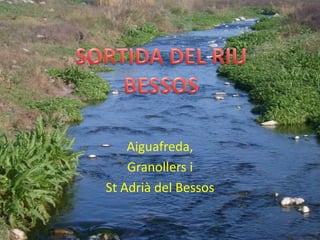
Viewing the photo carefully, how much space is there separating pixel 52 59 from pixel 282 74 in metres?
8.62

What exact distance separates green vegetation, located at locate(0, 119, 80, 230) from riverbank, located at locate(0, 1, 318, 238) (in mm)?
20

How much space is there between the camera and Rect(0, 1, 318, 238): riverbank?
34.3 ft

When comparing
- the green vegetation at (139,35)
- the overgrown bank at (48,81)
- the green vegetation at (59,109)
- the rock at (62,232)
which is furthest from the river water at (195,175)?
the green vegetation at (139,35)

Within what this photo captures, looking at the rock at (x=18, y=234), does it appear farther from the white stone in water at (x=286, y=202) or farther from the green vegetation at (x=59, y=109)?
the green vegetation at (x=59, y=109)

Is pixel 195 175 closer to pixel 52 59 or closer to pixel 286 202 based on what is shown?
pixel 286 202

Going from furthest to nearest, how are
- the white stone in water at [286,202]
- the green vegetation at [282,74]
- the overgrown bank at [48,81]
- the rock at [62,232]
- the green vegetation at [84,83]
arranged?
the green vegetation at [84,83]
the green vegetation at [282,74]
the white stone in water at [286,202]
the overgrown bank at [48,81]
the rock at [62,232]

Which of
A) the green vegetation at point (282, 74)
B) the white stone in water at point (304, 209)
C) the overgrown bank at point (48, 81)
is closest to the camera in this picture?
the overgrown bank at point (48, 81)

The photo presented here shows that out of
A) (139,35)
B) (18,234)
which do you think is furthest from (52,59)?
(18,234)

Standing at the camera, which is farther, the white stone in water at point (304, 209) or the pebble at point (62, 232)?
the white stone in water at point (304, 209)

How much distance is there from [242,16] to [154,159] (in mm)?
37285

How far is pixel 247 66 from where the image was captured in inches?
893

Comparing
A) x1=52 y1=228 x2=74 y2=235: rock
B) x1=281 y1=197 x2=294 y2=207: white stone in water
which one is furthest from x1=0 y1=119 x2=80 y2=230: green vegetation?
x1=281 y1=197 x2=294 y2=207: white stone in water

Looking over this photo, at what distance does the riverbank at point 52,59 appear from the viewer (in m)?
10.4

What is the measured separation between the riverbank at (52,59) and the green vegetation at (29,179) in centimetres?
2
